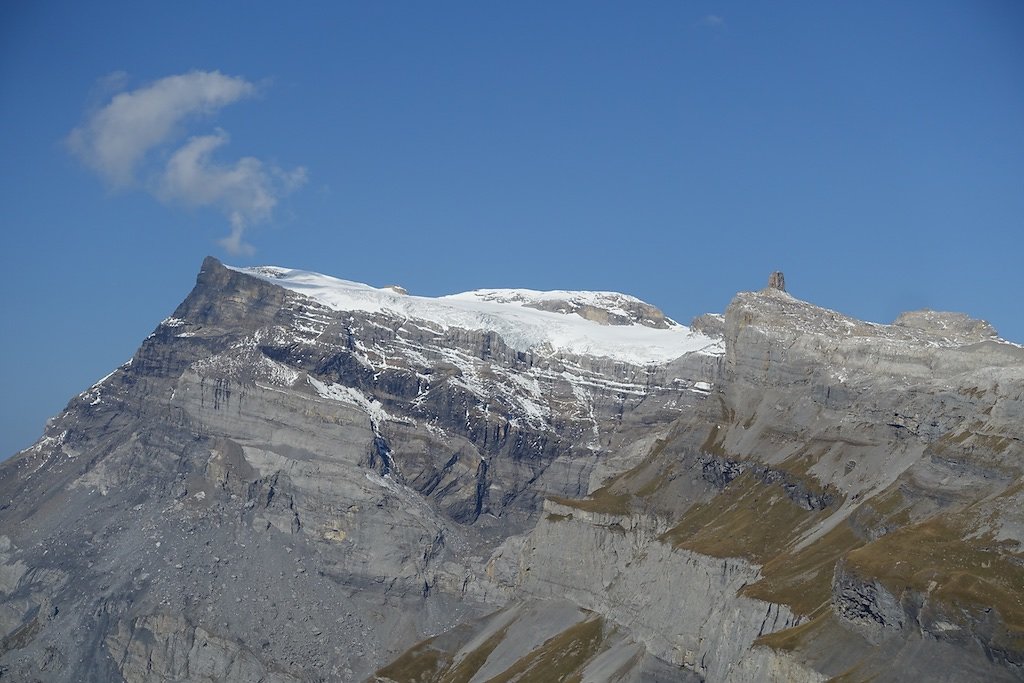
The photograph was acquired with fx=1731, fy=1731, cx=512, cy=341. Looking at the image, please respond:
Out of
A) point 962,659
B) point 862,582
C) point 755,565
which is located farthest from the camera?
point 755,565

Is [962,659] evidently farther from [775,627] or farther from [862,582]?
[775,627]

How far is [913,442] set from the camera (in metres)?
200

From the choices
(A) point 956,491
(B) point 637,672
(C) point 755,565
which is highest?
(A) point 956,491

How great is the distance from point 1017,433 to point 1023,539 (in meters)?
32.6

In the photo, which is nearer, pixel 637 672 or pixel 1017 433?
pixel 1017 433

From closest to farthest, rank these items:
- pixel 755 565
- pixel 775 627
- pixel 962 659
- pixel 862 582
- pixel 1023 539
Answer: pixel 962 659 → pixel 1023 539 → pixel 862 582 → pixel 775 627 → pixel 755 565

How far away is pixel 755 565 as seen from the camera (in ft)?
629

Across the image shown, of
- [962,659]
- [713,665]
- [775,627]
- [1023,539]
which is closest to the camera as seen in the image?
[962,659]

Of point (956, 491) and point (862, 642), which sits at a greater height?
point (956, 491)

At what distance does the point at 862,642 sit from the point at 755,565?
47553mm

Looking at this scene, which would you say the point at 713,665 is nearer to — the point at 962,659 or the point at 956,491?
the point at 956,491

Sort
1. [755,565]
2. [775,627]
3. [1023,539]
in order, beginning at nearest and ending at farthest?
[1023,539]
[775,627]
[755,565]

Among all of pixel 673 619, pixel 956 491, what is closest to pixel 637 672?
pixel 673 619

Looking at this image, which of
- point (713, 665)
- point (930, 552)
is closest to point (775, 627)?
point (713, 665)
